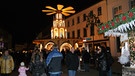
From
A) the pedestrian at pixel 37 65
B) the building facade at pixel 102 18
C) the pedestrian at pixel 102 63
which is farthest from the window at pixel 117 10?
the pedestrian at pixel 37 65

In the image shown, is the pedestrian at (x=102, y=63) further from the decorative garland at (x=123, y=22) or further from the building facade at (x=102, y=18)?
the building facade at (x=102, y=18)

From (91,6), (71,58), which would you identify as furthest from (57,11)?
(71,58)

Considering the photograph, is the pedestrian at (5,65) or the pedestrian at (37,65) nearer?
the pedestrian at (37,65)

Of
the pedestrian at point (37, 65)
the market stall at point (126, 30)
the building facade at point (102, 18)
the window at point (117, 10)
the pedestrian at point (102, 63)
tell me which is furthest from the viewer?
the window at point (117, 10)

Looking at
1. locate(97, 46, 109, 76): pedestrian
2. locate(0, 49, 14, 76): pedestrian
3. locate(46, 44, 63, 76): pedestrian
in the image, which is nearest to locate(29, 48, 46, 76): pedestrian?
locate(46, 44, 63, 76): pedestrian

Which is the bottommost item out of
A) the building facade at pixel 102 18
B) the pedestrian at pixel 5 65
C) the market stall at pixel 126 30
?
the pedestrian at pixel 5 65

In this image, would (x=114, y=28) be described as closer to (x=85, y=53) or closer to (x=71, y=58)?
(x=71, y=58)

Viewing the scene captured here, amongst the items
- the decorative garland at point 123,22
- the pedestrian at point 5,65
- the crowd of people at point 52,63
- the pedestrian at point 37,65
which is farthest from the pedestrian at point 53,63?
the decorative garland at point 123,22

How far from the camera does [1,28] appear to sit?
245 feet

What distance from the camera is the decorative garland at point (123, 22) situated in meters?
9.43

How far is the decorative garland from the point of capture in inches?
371

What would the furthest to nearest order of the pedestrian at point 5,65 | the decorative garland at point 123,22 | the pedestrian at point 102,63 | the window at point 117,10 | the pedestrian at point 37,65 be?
the window at point 117,10, the pedestrian at point 102,63, the pedestrian at point 5,65, the decorative garland at point 123,22, the pedestrian at point 37,65

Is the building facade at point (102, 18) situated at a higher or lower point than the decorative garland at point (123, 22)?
higher

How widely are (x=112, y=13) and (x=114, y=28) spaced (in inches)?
992
